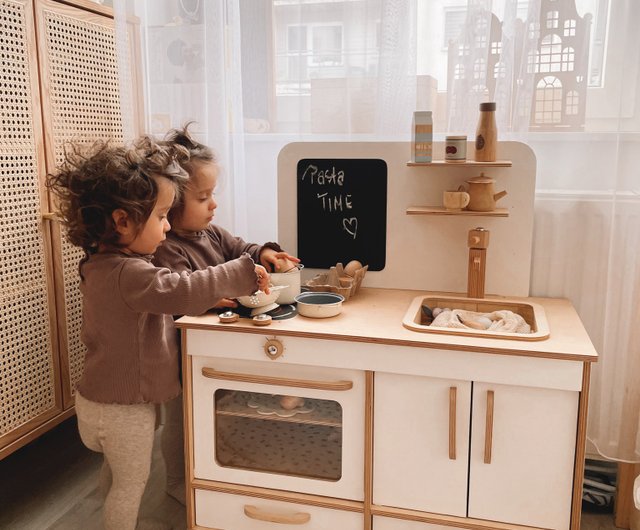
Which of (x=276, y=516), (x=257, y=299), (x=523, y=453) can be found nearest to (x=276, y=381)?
(x=257, y=299)

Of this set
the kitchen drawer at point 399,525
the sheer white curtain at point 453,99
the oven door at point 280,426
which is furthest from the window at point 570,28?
the kitchen drawer at point 399,525

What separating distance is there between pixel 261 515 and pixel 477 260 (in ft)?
2.59

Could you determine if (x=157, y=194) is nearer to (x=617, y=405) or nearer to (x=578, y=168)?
(x=578, y=168)

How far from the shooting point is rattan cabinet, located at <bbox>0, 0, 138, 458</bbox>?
1608 millimetres

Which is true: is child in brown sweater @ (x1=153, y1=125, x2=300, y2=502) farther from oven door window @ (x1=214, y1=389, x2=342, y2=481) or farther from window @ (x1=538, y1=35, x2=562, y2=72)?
window @ (x1=538, y1=35, x2=562, y2=72)

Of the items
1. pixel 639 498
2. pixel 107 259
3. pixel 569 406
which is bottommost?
pixel 639 498

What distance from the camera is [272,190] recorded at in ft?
6.36

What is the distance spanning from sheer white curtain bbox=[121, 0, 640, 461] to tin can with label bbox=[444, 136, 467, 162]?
12 centimetres

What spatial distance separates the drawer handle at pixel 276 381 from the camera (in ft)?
4.69

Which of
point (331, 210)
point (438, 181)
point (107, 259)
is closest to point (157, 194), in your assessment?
point (107, 259)

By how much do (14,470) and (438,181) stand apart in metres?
1.50

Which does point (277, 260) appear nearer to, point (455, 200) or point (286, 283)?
point (286, 283)

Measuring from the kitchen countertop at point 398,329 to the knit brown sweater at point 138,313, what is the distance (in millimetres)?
87

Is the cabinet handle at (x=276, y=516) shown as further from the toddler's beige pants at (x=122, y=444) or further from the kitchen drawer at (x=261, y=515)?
the toddler's beige pants at (x=122, y=444)
